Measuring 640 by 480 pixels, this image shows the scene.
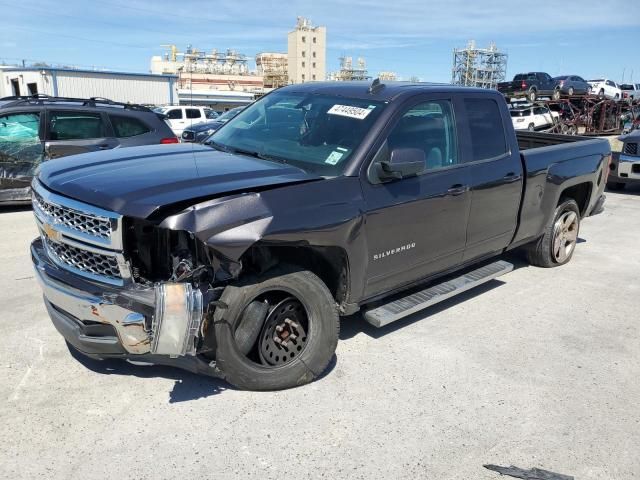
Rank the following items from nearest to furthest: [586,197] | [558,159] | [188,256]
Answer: [188,256], [558,159], [586,197]

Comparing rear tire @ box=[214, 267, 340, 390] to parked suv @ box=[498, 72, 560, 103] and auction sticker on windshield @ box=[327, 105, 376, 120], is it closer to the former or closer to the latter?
auction sticker on windshield @ box=[327, 105, 376, 120]

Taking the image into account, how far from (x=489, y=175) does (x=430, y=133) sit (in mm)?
759

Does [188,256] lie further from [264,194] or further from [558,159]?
[558,159]

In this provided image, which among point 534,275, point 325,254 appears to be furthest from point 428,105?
point 534,275

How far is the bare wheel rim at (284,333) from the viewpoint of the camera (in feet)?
10.9

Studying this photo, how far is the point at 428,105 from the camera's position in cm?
425

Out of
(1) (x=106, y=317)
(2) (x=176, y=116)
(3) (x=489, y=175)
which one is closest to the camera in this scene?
(1) (x=106, y=317)

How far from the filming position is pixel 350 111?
13.2ft

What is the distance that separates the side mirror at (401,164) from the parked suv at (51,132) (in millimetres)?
6165

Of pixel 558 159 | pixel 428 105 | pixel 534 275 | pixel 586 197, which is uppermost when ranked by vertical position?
pixel 428 105

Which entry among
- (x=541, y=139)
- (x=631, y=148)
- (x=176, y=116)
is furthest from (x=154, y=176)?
(x=176, y=116)

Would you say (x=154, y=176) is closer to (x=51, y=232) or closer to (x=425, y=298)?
(x=51, y=232)

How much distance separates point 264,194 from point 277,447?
4.51 feet

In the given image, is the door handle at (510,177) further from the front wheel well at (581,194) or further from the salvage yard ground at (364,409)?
the front wheel well at (581,194)
